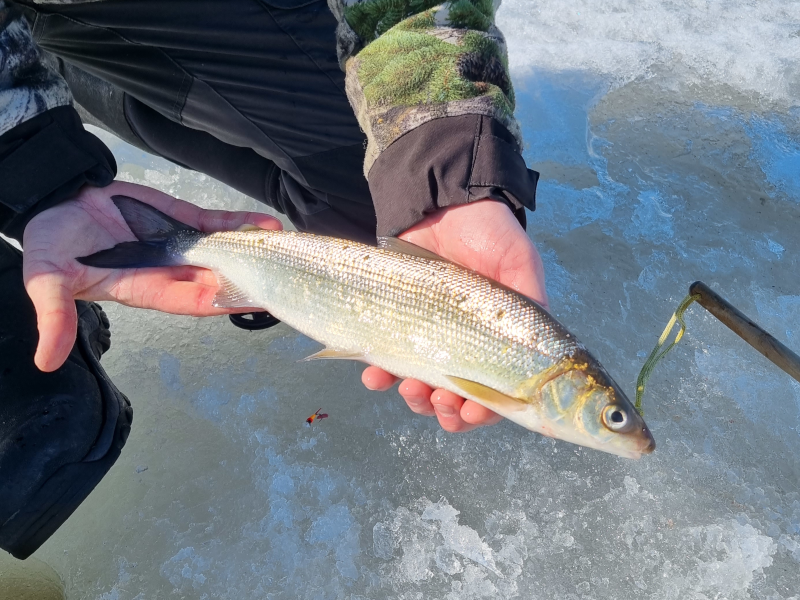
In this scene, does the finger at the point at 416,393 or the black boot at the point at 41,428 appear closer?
the finger at the point at 416,393

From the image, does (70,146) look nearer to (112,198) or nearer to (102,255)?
(112,198)

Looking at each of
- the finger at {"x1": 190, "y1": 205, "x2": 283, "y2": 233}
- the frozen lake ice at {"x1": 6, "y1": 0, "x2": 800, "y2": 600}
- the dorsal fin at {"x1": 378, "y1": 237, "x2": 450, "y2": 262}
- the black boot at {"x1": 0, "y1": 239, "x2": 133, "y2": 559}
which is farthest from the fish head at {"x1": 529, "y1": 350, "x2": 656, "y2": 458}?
the black boot at {"x1": 0, "y1": 239, "x2": 133, "y2": 559}

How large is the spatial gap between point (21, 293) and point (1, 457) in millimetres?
734

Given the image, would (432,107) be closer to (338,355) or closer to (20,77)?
(338,355)

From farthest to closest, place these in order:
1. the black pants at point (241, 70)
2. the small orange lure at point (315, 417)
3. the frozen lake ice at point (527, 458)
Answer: the small orange lure at point (315, 417) → the black pants at point (241, 70) → the frozen lake ice at point (527, 458)

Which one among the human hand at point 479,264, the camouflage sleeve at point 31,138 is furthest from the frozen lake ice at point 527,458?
the camouflage sleeve at point 31,138

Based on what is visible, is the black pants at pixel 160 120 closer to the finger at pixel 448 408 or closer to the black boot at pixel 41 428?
the black boot at pixel 41 428

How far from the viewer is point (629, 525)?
94.9 inches

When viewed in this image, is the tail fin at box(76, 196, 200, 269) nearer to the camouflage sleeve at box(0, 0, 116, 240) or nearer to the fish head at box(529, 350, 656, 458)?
the camouflage sleeve at box(0, 0, 116, 240)

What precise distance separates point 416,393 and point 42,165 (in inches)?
72.0

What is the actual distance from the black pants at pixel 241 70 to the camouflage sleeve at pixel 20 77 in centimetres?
38

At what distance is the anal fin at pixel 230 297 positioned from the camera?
2408mm

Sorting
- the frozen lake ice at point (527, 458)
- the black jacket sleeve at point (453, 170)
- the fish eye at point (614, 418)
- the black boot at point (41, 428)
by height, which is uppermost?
the black jacket sleeve at point (453, 170)

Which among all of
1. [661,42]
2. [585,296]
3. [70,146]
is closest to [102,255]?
[70,146]
